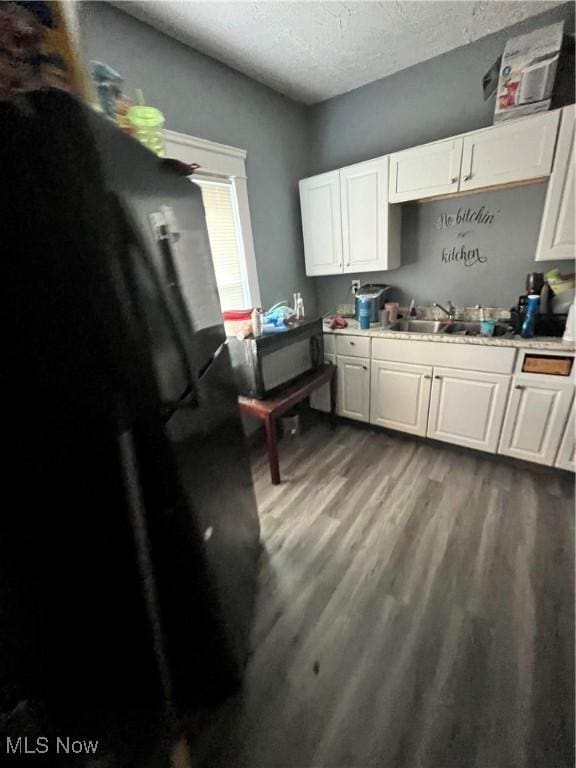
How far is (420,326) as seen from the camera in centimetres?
256

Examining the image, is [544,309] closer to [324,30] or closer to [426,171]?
[426,171]

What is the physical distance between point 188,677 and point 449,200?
299 cm

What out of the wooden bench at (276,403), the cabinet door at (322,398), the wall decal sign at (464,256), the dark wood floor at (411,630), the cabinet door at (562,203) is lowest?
the dark wood floor at (411,630)

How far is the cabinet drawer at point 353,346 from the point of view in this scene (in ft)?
7.92

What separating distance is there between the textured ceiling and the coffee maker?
1.48 meters

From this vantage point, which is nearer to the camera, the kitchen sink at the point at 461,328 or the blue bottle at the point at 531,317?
the blue bottle at the point at 531,317

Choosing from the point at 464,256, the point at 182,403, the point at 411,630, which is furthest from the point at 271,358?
the point at 464,256

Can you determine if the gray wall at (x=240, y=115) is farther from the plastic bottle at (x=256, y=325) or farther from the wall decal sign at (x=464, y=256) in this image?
the wall decal sign at (x=464, y=256)

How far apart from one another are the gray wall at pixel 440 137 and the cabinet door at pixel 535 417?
2.43 feet

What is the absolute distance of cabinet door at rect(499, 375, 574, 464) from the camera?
181 centimetres

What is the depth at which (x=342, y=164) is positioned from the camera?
8.66 feet

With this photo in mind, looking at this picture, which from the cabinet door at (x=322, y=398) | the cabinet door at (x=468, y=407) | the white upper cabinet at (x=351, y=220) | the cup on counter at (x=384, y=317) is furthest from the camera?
the cabinet door at (x=322, y=398)

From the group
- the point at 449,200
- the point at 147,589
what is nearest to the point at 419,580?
the point at 147,589

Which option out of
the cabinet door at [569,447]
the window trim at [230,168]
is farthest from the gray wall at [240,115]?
the cabinet door at [569,447]
